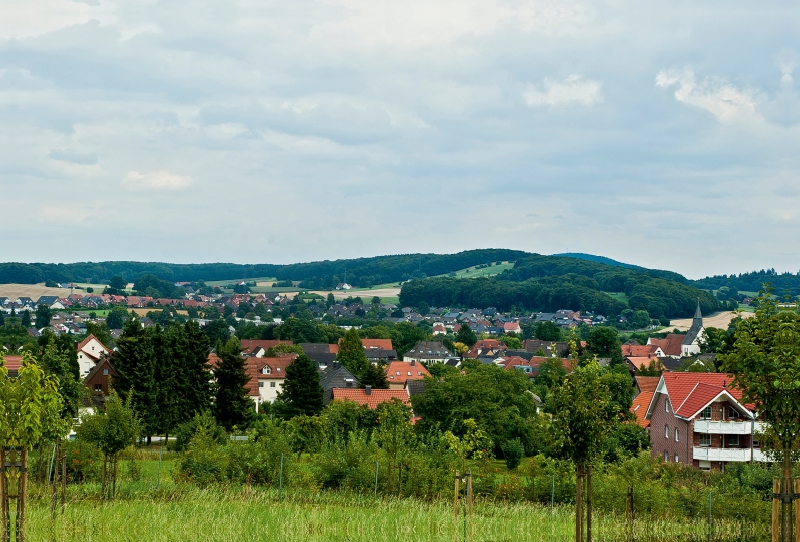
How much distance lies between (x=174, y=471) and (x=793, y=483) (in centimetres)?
1805

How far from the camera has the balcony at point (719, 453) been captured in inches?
1610

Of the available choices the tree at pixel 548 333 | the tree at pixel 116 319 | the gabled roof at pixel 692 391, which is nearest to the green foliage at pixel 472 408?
the gabled roof at pixel 692 391

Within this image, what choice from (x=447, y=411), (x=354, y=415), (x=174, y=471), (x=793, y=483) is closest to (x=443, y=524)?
(x=793, y=483)

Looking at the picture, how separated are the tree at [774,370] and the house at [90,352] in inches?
3442

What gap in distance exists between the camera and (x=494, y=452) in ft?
163

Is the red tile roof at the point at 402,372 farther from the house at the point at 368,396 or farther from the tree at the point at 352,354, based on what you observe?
the house at the point at 368,396

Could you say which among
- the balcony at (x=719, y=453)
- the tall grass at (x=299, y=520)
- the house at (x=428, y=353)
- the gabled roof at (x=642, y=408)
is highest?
the tall grass at (x=299, y=520)

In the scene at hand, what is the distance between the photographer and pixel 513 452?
152 feet

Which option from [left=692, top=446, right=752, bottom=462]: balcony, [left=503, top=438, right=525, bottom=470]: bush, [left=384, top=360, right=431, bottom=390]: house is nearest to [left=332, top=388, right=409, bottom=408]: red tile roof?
[left=503, top=438, right=525, bottom=470]: bush

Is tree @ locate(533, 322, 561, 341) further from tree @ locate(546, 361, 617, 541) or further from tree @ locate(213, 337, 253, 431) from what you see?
tree @ locate(546, 361, 617, 541)

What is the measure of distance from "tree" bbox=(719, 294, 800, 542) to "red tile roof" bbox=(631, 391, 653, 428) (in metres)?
36.0

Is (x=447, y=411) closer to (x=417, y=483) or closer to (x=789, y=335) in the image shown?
Answer: (x=417, y=483)

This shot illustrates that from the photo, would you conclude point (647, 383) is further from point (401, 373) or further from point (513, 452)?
point (401, 373)

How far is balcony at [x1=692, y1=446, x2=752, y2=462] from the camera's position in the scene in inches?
1610
